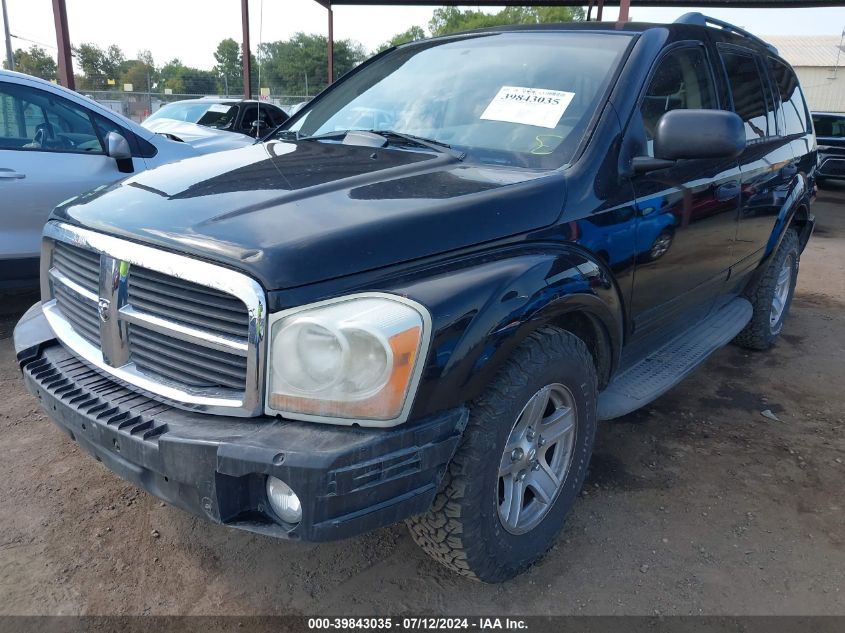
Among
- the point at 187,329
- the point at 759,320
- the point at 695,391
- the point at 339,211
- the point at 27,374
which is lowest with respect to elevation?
the point at 695,391

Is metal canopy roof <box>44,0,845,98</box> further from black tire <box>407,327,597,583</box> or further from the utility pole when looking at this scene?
the utility pole

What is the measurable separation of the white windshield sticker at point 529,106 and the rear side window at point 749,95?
1.34 m

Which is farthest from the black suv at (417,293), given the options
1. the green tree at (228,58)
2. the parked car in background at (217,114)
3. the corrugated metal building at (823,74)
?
the green tree at (228,58)

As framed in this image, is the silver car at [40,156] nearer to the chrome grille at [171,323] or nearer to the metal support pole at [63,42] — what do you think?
the chrome grille at [171,323]

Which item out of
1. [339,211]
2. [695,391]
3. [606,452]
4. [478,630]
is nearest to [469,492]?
[478,630]

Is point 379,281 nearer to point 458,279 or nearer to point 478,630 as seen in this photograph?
point 458,279

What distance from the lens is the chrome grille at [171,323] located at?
69.7 inches

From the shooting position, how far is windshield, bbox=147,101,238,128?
10.7m

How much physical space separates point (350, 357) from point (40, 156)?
3.94 metres

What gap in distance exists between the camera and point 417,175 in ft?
7.59

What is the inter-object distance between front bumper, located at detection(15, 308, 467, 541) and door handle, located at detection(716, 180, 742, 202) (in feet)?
6.67

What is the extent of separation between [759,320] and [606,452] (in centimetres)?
201

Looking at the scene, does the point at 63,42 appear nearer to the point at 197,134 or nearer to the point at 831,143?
the point at 197,134

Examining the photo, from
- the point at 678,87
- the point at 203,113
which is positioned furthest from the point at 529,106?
the point at 203,113
